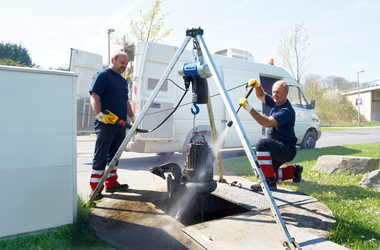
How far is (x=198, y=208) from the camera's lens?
132 inches

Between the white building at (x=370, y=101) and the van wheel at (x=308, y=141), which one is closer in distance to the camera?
the van wheel at (x=308, y=141)

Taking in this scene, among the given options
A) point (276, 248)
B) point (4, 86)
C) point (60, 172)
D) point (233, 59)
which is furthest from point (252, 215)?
point (233, 59)

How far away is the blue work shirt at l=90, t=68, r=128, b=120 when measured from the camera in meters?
3.24

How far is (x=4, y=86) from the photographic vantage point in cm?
208

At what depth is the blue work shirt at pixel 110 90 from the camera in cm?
324

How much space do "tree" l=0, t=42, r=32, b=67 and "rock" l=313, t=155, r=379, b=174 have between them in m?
40.7

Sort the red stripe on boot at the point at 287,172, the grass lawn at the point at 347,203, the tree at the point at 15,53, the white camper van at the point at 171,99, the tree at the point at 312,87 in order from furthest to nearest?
the tree at the point at 15,53, the tree at the point at 312,87, the white camper van at the point at 171,99, the red stripe on boot at the point at 287,172, the grass lawn at the point at 347,203

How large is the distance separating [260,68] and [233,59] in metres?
1.07

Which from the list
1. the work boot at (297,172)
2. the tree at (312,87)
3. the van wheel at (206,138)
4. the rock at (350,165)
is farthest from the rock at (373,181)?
the tree at (312,87)

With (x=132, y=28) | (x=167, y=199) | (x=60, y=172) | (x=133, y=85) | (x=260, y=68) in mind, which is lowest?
(x=167, y=199)

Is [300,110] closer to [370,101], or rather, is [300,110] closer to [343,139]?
[343,139]

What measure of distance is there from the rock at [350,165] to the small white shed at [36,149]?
178 inches

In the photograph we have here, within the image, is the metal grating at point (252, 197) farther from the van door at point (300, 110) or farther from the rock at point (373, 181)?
the van door at point (300, 110)

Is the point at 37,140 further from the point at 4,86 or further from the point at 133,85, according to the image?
the point at 133,85
